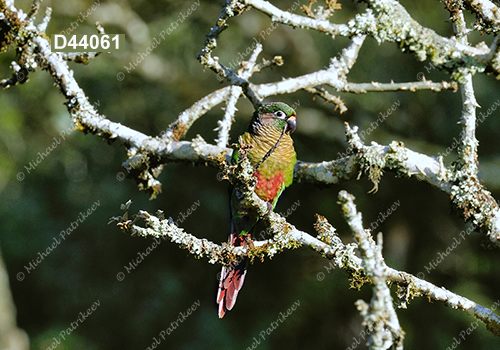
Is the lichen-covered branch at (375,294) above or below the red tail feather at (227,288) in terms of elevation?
above

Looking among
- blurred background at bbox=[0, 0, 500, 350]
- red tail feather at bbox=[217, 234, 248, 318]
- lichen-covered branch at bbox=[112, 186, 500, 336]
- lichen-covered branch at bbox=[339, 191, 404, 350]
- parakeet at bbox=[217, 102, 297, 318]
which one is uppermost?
lichen-covered branch at bbox=[339, 191, 404, 350]

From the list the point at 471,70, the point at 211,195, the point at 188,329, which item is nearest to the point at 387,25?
the point at 471,70

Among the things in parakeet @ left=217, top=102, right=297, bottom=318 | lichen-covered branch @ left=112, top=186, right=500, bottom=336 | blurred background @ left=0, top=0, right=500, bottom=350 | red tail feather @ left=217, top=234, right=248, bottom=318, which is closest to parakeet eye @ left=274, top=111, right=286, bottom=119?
parakeet @ left=217, top=102, right=297, bottom=318

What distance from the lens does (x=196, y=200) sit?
605 cm

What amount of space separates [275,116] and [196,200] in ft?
9.31

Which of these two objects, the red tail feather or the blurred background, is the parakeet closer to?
the red tail feather

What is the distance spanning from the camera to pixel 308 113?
583 centimetres

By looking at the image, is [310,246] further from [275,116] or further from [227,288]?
[275,116]

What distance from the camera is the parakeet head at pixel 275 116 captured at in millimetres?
3447

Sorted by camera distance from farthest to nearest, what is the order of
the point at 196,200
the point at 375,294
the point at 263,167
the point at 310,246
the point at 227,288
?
the point at 196,200, the point at 263,167, the point at 227,288, the point at 310,246, the point at 375,294

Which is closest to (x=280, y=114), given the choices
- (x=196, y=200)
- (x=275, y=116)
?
(x=275, y=116)

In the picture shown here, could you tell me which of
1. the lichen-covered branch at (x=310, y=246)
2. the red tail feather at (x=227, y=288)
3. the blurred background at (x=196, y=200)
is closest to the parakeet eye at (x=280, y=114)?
the red tail feather at (x=227, y=288)

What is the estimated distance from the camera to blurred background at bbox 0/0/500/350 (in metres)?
5.34

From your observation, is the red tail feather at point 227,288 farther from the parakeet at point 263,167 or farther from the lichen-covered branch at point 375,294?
the lichen-covered branch at point 375,294
